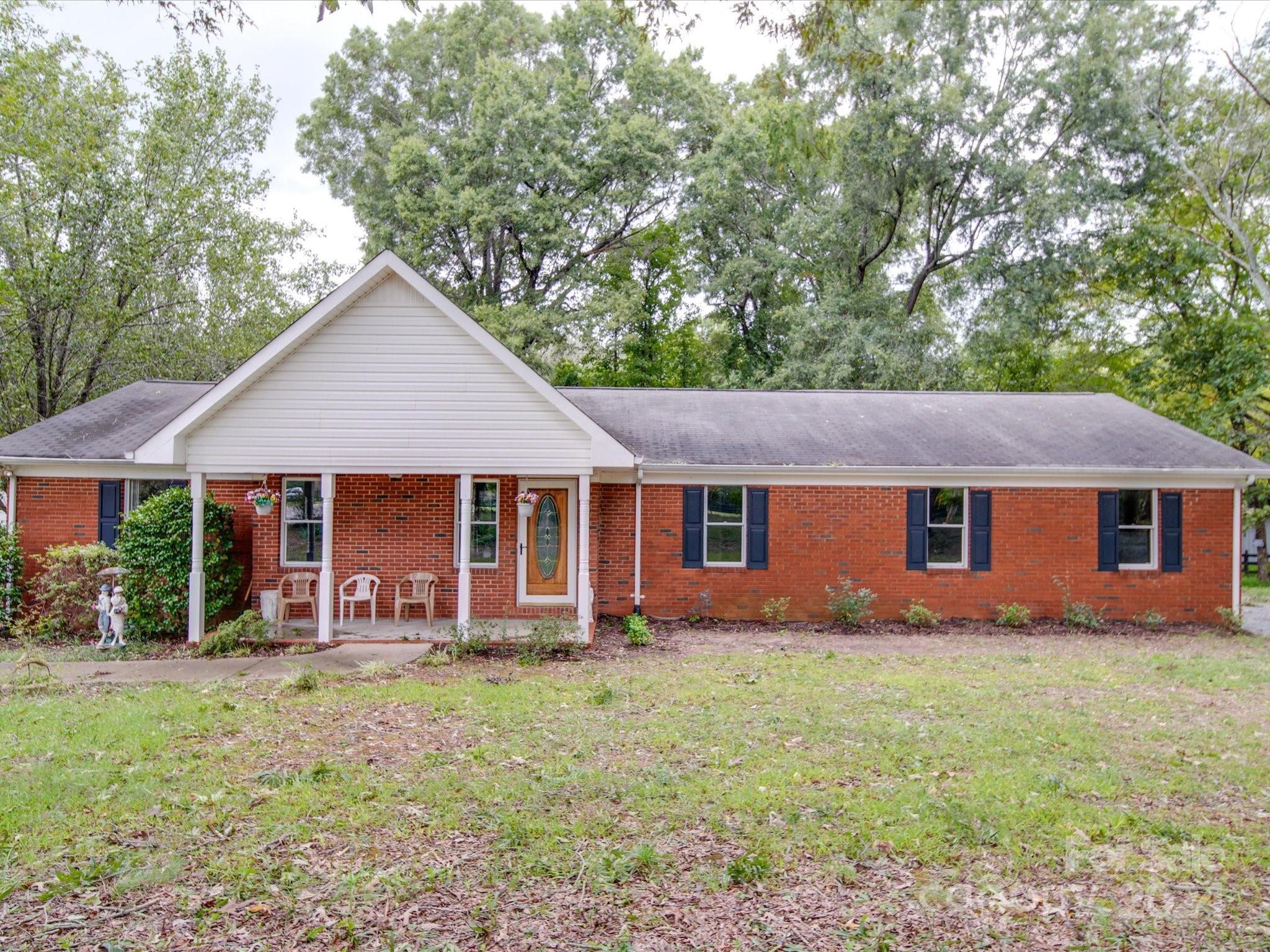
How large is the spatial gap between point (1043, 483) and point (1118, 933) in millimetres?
11191

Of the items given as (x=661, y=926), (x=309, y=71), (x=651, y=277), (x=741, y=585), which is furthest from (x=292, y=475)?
(x=309, y=71)

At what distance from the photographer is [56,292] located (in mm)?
16328

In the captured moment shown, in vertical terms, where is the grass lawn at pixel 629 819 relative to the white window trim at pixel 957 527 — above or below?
below

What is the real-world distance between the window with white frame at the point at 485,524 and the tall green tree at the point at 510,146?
11.4m

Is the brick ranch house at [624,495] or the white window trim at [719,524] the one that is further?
the white window trim at [719,524]

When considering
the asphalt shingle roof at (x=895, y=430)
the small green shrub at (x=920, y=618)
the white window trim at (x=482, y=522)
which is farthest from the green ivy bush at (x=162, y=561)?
the small green shrub at (x=920, y=618)

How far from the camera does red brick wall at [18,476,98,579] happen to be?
12695 mm

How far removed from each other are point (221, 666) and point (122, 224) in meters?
12.3

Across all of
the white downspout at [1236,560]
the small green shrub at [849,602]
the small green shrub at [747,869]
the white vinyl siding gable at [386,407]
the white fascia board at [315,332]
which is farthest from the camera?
the white downspout at [1236,560]

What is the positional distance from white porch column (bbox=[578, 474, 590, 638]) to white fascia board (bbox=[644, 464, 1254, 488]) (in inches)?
101

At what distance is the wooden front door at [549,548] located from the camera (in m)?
13.1

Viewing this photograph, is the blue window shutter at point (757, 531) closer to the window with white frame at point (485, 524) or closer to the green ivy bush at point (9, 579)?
the window with white frame at point (485, 524)

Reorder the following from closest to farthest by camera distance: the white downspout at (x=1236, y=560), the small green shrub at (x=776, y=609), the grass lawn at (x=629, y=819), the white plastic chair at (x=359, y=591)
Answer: the grass lawn at (x=629, y=819) → the white plastic chair at (x=359, y=591) → the small green shrub at (x=776, y=609) → the white downspout at (x=1236, y=560)

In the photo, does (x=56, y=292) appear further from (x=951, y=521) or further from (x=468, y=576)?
(x=951, y=521)
